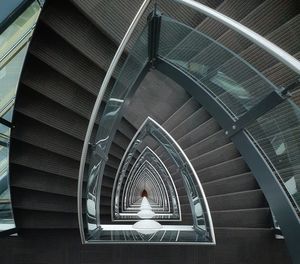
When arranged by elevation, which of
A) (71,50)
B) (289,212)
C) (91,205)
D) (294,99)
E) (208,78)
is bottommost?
(289,212)

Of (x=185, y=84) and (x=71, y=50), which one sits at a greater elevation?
(x=71, y=50)

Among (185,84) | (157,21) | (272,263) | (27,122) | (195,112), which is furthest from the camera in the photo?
(195,112)

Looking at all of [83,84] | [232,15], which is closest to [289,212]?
[232,15]

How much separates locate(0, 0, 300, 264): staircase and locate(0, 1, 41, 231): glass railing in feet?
0.47

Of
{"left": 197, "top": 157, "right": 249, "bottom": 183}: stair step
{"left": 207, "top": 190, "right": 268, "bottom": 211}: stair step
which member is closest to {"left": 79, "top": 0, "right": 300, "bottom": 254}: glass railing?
{"left": 207, "top": 190, "right": 268, "bottom": 211}: stair step

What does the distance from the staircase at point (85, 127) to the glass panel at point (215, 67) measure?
168 mm

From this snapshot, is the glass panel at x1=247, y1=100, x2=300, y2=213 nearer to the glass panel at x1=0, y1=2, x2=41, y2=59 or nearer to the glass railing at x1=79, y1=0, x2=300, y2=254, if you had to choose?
the glass railing at x1=79, y1=0, x2=300, y2=254

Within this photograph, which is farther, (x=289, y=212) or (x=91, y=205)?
(x=91, y=205)

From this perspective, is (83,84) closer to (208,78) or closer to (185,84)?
(185,84)

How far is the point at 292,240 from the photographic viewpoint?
9.35ft

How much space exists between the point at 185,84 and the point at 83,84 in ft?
5.12

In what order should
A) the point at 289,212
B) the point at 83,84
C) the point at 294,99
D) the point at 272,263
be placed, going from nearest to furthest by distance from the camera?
the point at 294,99
the point at 289,212
the point at 83,84
the point at 272,263

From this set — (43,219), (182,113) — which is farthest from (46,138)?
(182,113)

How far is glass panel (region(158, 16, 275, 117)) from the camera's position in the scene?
284 centimetres
